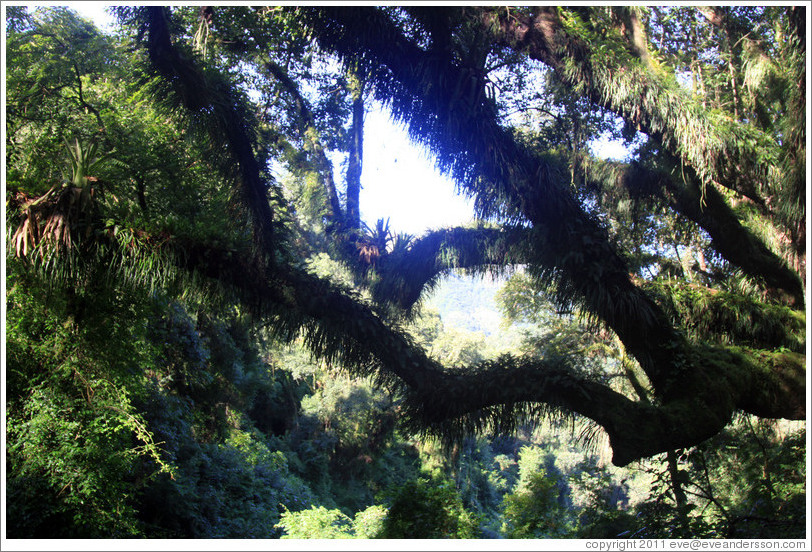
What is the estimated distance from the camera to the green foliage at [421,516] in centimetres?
672

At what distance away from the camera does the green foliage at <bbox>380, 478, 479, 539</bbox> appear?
22.0 ft

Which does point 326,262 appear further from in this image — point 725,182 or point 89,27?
point 725,182

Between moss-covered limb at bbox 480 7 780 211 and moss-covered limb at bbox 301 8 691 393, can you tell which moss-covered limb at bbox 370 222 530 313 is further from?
moss-covered limb at bbox 480 7 780 211

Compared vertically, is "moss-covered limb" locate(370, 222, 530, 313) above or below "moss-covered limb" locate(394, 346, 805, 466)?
above

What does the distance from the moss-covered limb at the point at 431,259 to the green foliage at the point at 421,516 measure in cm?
244

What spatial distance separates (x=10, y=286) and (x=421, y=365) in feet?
12.6

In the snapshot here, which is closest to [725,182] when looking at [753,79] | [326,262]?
[753,79]

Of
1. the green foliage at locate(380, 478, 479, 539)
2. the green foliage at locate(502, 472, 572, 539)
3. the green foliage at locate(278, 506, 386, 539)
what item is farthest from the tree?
the green foliage at locate(502, 472, 572, 539)

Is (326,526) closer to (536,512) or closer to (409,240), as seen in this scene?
(536,512)

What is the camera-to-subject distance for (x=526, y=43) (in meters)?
6.09

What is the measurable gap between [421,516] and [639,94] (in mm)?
5426

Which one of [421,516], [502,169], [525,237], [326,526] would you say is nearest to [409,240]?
[525,237]

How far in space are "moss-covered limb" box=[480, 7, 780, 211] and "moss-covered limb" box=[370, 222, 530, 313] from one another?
73.1 inches

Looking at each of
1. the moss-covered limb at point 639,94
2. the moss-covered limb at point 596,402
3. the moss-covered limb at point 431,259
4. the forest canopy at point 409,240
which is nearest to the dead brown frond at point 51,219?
the forest canopy at point 409,240
